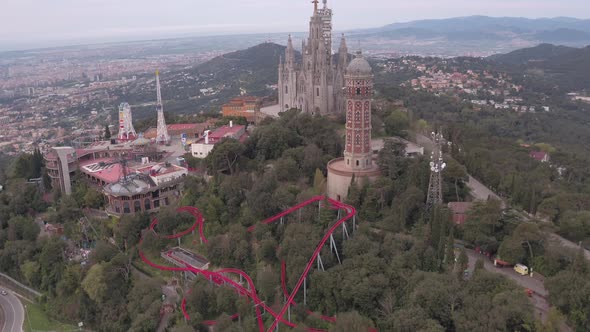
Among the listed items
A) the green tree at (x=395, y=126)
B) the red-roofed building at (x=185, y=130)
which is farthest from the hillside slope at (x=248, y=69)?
the green tree at (x=395, y=126)

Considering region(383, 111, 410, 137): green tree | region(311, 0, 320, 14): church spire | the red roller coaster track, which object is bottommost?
the red roller coaster track

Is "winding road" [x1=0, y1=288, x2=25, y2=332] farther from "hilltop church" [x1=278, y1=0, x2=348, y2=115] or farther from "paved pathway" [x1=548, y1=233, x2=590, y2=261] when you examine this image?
"paved pathway" [x1=548, y1=233, x2=590, y2=261]

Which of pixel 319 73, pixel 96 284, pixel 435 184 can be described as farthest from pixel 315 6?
pixel 96 284

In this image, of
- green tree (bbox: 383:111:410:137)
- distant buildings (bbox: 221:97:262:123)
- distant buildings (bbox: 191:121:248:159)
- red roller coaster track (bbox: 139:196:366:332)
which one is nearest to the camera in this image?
red roller coaster track (bbox: 139:196:366:332)

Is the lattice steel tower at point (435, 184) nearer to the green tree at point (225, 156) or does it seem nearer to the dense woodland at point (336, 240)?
the dense woodland at point (336, 240)

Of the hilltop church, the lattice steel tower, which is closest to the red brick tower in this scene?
the lattice steel tower

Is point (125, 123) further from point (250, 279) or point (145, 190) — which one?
point (250, 279)
